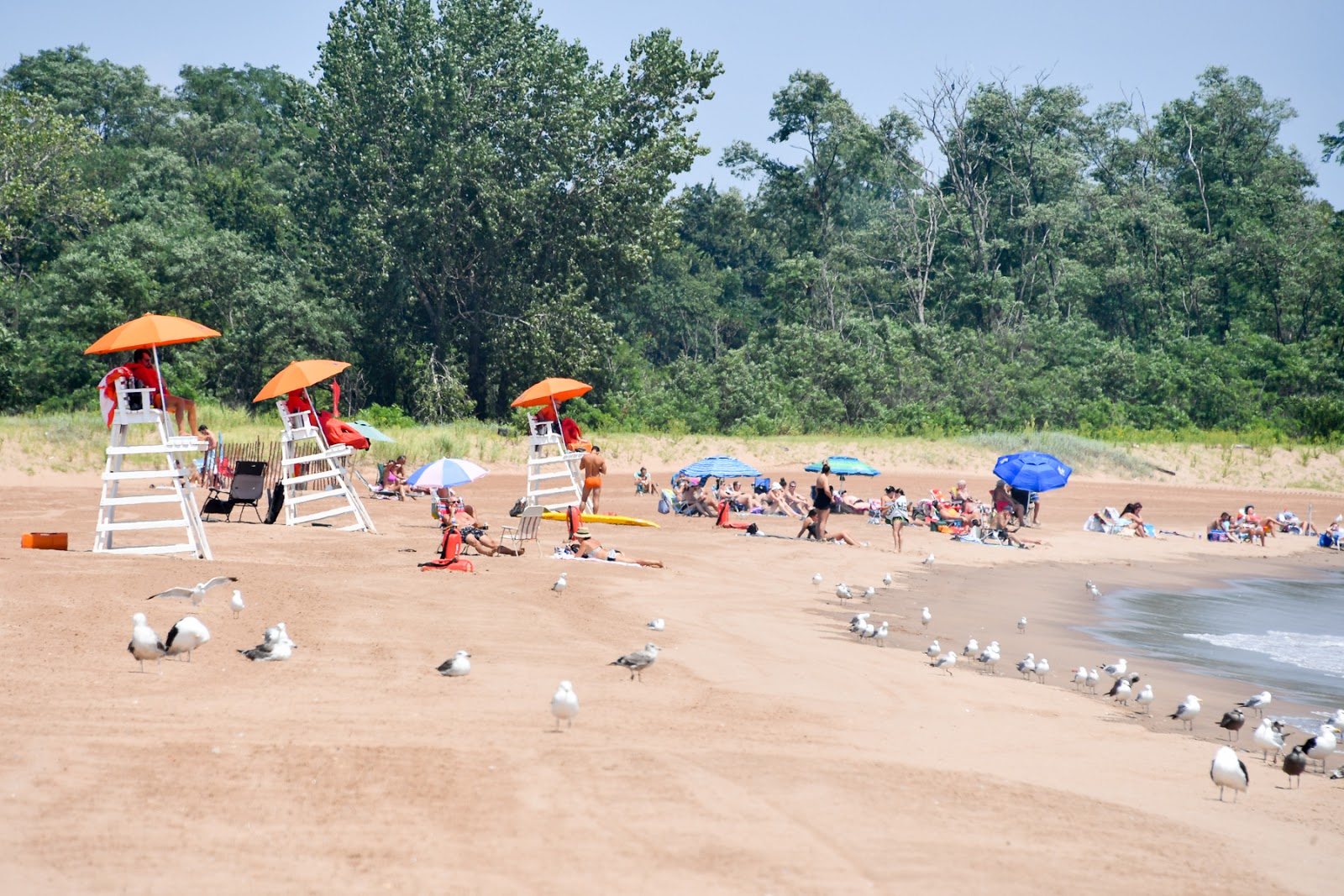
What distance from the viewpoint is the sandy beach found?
6047mm

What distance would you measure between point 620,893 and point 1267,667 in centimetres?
1156

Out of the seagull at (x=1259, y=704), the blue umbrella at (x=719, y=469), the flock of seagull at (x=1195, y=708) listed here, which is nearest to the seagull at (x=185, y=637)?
the flock of seagull at (x=1195, y=708)

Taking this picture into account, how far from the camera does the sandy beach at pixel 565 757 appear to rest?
6047 millimetres

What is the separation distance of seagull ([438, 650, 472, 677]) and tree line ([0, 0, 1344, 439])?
1298 inches

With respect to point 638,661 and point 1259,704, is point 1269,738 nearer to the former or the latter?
point 1259,704

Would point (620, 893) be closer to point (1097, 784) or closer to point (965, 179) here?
point (1097, 784)

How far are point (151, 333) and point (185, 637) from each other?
6.10 m

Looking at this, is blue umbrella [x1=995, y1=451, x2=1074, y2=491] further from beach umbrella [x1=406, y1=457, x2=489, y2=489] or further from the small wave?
beach umbrella [x1=406, y1=457, x2=489, y2=489]

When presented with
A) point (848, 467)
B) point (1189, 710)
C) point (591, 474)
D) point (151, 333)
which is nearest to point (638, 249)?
point (848, 467)

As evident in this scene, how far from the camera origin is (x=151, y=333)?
14.1 m

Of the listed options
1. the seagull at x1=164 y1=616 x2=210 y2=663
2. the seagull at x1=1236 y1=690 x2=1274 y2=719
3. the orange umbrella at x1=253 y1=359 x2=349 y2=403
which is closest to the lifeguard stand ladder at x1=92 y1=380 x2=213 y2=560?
the orange umbrella at x1=253 y1=359 x2=349 y2=403

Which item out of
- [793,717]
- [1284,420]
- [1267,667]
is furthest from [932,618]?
[1284,420]

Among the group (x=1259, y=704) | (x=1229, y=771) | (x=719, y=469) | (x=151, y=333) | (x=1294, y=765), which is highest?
(x=151, y=333)

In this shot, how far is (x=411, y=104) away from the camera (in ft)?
141
